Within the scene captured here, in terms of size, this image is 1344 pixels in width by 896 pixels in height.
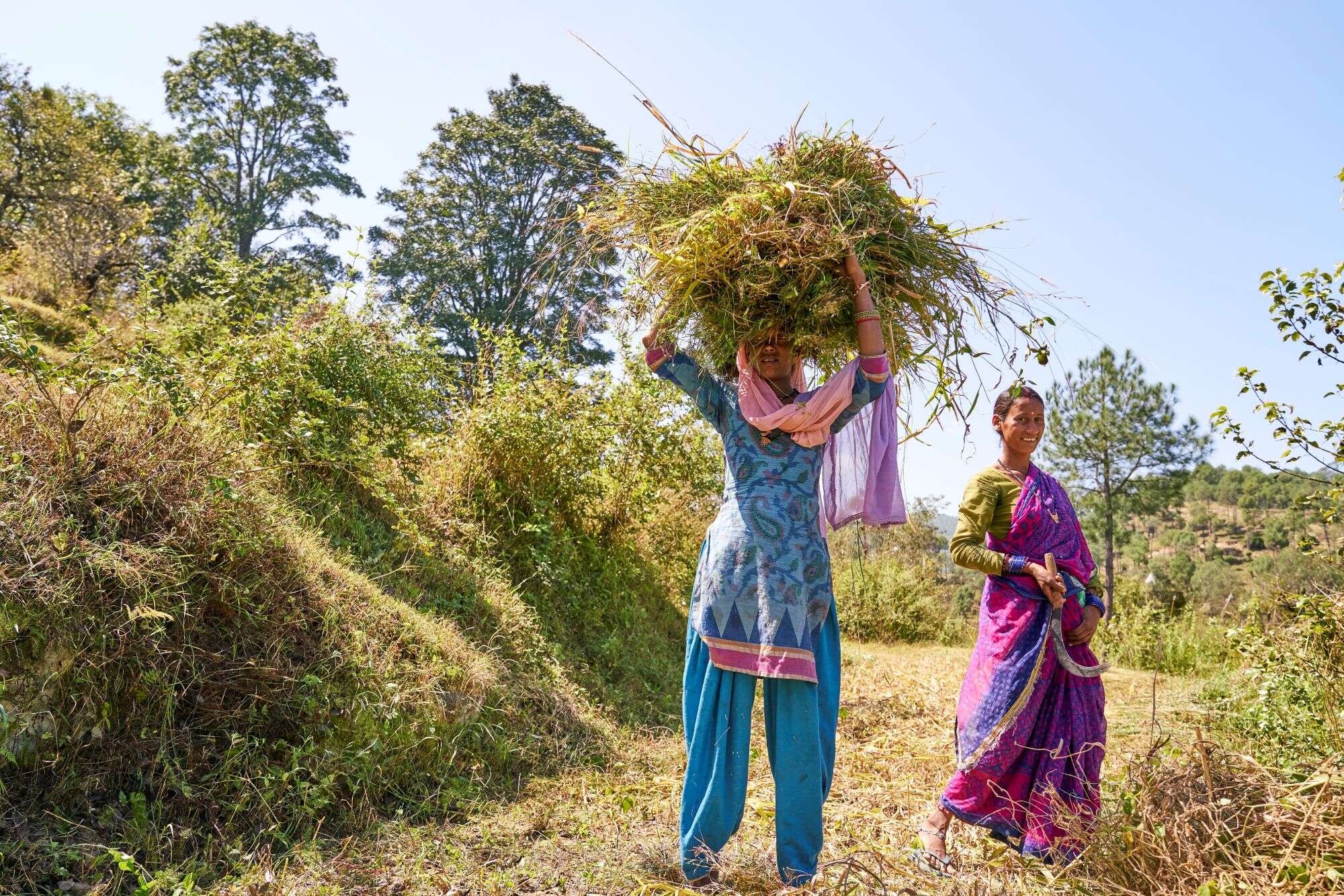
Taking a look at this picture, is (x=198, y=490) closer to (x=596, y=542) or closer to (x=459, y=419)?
(x=459, y=419)

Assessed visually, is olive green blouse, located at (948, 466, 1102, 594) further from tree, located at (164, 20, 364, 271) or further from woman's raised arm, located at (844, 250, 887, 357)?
tree, located at (164, 20, 364, 271)

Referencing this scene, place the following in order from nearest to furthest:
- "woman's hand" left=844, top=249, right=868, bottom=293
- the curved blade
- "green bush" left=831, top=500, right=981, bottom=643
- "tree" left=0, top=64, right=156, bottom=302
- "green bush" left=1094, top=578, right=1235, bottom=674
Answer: "woman's hand" left=844, top=249, right=868, bottom=293 → the curved blade → "green bush" left=1094, top=578, right=1235, bottom=674 → "green bush" left=831, top=500, right=981, bottom=643 → "tree" left=0, top=64, right=156, bottom=302

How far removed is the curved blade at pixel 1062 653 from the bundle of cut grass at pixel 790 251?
96cm

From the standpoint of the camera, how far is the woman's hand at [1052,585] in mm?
3223

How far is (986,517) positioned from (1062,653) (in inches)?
22.9

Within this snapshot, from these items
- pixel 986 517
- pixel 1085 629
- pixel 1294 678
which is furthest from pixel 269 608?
pixel 1294 678

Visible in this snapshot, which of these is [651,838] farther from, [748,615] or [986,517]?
[986,517]

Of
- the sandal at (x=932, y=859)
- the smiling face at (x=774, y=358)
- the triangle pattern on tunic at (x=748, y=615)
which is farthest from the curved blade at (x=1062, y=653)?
the smiling face at (x=774, y=358)

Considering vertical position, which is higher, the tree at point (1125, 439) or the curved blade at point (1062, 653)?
the tree at point (1125, 439)

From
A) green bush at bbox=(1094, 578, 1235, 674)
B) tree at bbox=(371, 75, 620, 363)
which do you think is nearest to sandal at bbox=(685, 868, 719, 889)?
green bush at bbox=(1094, 578, 1235, 674)

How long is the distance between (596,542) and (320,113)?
70.2 ft

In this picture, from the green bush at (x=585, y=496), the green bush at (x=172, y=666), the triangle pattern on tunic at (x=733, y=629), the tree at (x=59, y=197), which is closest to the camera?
the triangle pattern on tunic at (x=733, y=629)

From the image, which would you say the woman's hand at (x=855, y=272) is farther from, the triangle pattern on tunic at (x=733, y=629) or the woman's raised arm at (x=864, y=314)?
the triangle pattern on tunic at (x=733, y=629)

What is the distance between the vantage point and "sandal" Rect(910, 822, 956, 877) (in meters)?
3.00
